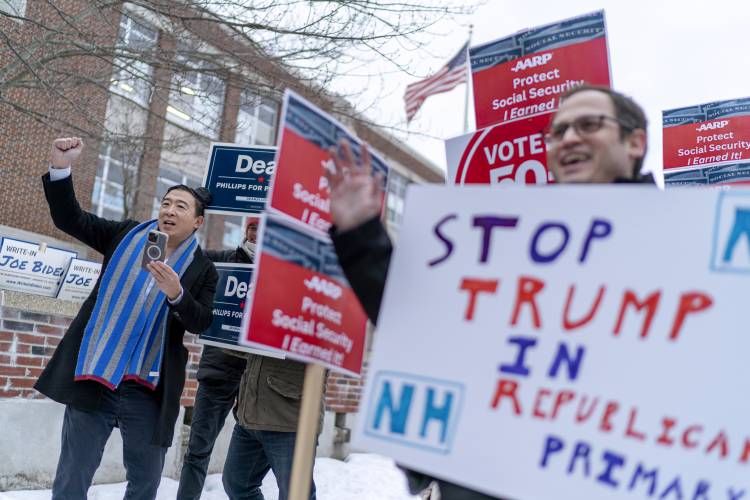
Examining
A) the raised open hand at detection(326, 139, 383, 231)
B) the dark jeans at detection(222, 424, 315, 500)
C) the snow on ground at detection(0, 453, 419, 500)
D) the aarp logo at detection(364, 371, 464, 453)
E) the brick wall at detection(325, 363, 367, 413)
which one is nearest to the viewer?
the aarp logo at detection(364, 371, 464, 453)

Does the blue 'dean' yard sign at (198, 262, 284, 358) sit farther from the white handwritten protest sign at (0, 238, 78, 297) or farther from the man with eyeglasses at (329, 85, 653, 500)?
the white handwritten protest sign at (0, 238, 78, 297)

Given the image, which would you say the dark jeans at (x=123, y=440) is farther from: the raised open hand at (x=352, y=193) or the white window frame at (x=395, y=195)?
the white window frame at (x=395, y=195)

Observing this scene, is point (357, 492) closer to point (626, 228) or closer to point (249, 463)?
point (249, 463)

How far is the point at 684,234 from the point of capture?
163 cm

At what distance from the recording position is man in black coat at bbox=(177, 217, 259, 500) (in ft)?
14.9

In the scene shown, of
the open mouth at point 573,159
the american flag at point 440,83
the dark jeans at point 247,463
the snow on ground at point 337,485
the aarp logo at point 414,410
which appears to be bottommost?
the snow on ground at point 337,485

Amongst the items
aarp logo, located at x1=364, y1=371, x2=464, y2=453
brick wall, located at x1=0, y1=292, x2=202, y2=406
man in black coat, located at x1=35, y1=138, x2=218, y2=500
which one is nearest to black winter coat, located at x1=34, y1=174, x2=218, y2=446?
man in black coat, located at x1=35, y1=138, x2=218, y2=500

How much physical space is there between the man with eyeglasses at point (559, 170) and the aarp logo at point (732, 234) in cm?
27

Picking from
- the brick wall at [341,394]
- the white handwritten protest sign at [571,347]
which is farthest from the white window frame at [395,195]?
the white handwritten protest sign at [571,347]

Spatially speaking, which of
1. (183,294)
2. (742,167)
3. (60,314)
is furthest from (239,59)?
(742,167)

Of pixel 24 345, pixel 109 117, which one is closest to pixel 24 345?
pixel 24 345

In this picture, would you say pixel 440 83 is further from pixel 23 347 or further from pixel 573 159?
pixel 573 159

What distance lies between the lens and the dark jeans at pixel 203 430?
4.53 meters

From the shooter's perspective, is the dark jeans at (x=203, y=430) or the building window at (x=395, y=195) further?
the building window at (x=395, y=195)
